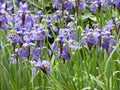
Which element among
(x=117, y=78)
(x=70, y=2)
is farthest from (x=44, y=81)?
(x=70, y=2)

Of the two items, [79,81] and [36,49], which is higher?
[36,49]

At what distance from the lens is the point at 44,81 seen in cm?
330

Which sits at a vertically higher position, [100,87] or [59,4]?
[59,4]

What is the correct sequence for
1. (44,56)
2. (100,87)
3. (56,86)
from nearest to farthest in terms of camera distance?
(56,86)
(100,87)
(44,56)

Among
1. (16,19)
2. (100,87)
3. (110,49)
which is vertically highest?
(16,19)

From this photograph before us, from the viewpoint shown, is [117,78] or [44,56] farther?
[44,56]

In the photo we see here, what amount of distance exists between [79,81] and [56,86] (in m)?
0.28

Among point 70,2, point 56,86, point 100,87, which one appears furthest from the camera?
point 70,2

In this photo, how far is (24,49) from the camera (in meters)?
3.08

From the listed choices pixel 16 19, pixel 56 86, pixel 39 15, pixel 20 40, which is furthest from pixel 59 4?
pixel 56 86

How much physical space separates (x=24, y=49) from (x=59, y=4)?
3.66 ft

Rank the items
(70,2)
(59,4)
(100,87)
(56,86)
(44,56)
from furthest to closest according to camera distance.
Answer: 1. (59,4)
2. (70,2)
3. (44,56)
4. (100,87)
5. (56,86)

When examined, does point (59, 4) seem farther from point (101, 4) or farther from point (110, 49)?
point (110, 49)

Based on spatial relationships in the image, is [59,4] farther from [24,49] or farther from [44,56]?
[24,49]
